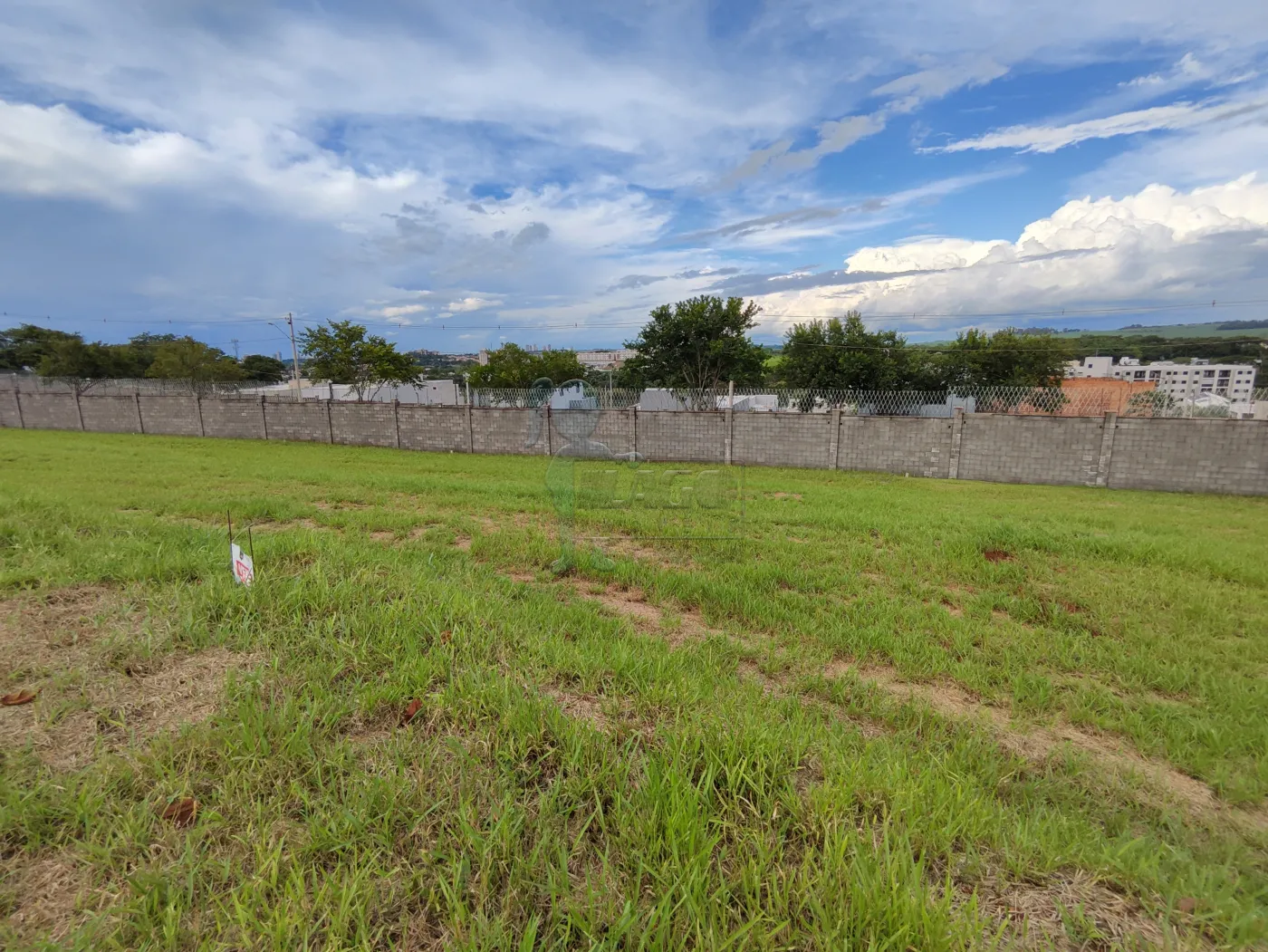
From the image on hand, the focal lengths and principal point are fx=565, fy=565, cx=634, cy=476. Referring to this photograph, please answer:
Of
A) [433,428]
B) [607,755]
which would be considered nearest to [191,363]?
[433,428]

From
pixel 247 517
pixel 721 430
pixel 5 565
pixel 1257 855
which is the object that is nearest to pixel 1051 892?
pixel 1257 855

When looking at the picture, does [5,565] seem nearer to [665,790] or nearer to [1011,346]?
[665,790]

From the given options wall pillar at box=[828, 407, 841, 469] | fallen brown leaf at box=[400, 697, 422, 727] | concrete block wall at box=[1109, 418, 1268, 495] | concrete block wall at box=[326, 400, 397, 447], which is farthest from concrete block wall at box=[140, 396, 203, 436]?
concrete block wall at box=[1109, 418, 1268, 495]

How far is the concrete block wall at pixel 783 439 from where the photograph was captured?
12.4 m

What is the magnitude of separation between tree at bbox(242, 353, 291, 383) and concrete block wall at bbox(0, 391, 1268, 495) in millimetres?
32112

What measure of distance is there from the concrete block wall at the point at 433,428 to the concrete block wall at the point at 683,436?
4984 mm

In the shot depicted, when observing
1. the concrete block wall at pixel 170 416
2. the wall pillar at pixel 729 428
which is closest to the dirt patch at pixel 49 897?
the wall pillar at pixel 729 428

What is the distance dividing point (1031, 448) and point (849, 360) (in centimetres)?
1546

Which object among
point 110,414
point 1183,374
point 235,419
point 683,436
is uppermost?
point 1183,374

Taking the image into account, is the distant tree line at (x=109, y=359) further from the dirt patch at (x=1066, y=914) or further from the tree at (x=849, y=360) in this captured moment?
the dirt patch at (x=1066, y=914)

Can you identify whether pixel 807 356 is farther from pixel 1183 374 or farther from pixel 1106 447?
pixel 1106 447

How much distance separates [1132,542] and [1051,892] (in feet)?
18.6

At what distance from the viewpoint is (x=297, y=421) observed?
17031 millimetres

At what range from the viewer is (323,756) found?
1673mm
